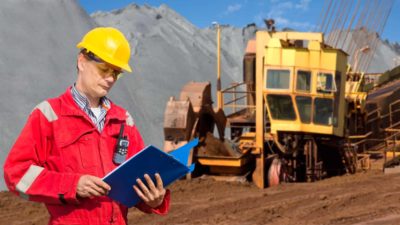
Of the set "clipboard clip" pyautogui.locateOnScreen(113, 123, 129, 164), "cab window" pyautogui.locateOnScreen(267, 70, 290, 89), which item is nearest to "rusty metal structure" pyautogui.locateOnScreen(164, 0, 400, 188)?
"cab window" pyautogui.locateOnScreen(267, 70, 290, 89)

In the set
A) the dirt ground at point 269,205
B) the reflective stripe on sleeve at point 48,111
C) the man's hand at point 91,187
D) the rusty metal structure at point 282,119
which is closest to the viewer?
the man's hand at point 91,187

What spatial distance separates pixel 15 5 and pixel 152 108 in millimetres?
5696

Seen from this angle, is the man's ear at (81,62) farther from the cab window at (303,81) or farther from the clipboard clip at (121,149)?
the cab window at (303,81)

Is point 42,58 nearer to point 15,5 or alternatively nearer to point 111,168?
point 15,5

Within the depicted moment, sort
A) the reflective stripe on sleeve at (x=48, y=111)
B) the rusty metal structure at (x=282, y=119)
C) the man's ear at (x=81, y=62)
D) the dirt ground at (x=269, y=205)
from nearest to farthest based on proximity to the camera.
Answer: the reflective stripe on sleeve at (x=48, y=111)
the man's ear at (x=81, y=62)
the dirt ground at (x=269, y=205)
the rusty metal structure at (x=282, y=119)

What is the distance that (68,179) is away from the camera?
2439mm

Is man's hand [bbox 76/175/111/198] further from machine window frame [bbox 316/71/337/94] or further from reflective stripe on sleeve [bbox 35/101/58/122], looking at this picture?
machine window frame [bbox 316/71/337/94]

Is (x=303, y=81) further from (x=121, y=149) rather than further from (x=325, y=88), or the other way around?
(x=121, y=149)

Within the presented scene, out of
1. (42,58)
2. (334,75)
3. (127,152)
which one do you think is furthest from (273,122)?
(127,152)

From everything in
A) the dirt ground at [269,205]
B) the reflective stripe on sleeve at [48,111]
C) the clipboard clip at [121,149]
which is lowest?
the dirt ground at [269,205]

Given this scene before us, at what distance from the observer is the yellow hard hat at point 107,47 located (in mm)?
2607

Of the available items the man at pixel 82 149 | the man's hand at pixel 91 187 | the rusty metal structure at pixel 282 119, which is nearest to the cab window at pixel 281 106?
the rusty metal structure at pixel 282 119

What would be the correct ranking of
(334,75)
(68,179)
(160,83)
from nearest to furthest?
1. (68,179)
2. (334,75)
3. (160,83)

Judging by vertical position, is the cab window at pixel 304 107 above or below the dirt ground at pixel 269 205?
above
